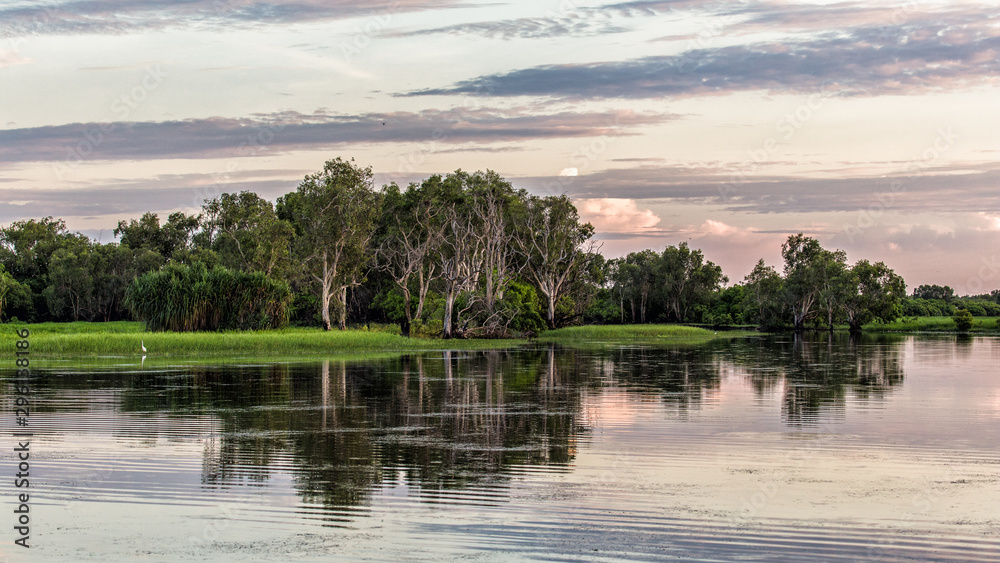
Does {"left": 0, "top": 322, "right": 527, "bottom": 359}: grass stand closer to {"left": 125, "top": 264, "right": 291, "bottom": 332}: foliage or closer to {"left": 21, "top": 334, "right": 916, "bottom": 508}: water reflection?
{"left": 125, "top": 264, "right": 291, "bottom": 332}: foliage

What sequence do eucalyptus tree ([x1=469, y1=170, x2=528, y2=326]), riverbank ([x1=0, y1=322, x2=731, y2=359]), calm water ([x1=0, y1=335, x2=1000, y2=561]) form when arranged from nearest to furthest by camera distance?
calm water ([x1=0, y1=335, x2=1000, y2=561]) → riverbank ([x1=0, y1=322, x2=731, y2=359]) → eucalyptus tree ([x1=469, y1=170, x2=528, y2=326])

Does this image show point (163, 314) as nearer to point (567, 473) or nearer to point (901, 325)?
point (567, 473)

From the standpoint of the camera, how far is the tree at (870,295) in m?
106

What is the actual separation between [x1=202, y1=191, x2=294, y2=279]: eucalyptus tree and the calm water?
4399 centimetres

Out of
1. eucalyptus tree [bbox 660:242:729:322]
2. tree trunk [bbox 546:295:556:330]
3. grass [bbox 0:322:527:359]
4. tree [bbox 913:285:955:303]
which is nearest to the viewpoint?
grass [bbox 0:322:527:359]

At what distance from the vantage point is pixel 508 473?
1534 cm

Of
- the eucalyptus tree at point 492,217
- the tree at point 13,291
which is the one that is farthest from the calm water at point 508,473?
the tree at point 13,291

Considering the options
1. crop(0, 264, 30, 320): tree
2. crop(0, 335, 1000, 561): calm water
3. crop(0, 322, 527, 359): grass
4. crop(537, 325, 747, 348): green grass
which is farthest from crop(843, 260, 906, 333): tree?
crop(0, 264, 30, 320): tree

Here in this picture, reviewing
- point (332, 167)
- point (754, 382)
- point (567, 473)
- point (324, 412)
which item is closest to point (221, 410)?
point (324, 412)

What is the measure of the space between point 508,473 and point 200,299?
44.9 metres

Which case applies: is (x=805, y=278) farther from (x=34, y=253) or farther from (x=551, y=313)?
(x=34, y=253)

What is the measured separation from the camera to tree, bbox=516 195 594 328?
292 ft

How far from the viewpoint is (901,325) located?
114188 mm

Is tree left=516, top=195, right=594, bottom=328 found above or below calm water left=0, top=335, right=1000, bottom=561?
above
